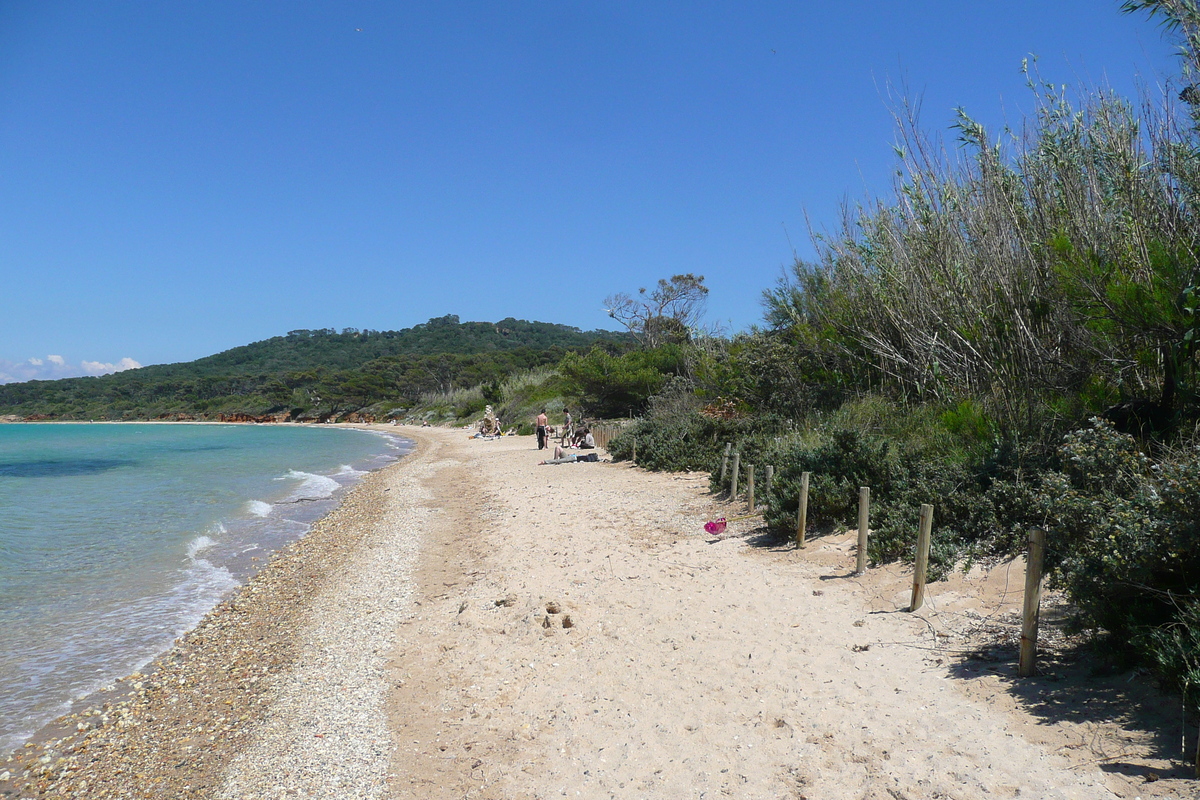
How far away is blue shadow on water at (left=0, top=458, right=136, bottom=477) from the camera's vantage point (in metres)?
28.3

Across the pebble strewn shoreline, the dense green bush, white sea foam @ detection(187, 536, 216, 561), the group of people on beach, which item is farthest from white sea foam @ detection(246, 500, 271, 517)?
the dense green bush

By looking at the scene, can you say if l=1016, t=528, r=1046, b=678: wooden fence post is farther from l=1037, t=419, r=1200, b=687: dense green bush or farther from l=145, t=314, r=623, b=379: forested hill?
l=145, t=314, r=623, b=379: forested hill

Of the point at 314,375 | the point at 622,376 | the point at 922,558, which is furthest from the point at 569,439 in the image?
the point at 314,375

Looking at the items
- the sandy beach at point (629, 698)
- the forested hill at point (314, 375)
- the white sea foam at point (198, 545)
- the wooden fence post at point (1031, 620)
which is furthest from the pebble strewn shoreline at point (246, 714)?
the forested hill at point (314, 375)

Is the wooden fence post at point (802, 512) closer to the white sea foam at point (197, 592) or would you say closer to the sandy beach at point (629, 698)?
the sandy beach at point (629, 698)

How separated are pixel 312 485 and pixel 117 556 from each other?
1014 cm

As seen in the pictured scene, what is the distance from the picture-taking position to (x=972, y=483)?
7.25m

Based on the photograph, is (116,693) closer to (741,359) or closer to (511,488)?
(511,488)

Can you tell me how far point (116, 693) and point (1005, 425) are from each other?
29.8 ft

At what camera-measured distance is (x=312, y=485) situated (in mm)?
22109

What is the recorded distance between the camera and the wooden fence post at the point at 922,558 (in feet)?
19.1

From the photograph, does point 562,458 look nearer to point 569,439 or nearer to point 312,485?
point 569,439

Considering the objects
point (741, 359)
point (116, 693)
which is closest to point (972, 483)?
point (116, 693)

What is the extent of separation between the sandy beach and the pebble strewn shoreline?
0.02 meters
